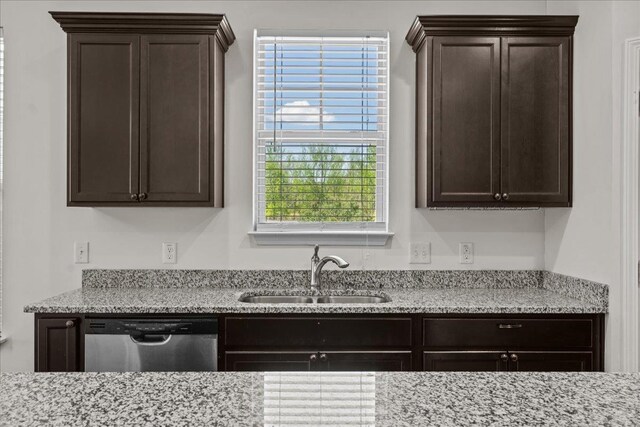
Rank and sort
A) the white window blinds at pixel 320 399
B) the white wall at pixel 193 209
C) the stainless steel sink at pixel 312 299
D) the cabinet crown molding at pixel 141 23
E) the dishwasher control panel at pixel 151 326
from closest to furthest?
the white window blinds at pixel 320 399 → the dishwasher control panel at pixel 151 326 → the cabinet crown molding at pixel 141 23 → the stainless steel sink at pixel 312 299 → the white wall at pixel 193 209

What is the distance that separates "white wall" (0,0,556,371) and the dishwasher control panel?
0.68 m

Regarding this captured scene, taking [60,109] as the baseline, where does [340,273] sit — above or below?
below

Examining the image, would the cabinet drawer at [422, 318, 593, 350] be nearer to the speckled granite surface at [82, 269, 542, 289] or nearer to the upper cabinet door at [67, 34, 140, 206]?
the speckled granite surface at [82, 269, 542, 289]

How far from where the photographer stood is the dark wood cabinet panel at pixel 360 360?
8.08ft

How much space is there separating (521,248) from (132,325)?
224cm

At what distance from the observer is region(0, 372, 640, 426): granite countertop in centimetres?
94

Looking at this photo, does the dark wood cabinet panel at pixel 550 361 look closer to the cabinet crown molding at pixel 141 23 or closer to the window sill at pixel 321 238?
the window sill at pixel 321 238

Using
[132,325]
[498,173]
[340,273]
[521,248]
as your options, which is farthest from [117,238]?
[521,248]

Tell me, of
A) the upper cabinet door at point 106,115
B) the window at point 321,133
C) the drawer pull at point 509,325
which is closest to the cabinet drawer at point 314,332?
the drawer pull at point 509,325

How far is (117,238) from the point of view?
311 cm

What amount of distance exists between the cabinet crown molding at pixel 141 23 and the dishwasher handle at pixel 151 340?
61.8 inches

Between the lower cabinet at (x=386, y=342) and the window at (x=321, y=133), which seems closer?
the lower cabinet at (x=386, y=342)

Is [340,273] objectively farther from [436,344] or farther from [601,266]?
[601,266]

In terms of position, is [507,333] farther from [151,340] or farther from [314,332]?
[151,340]
